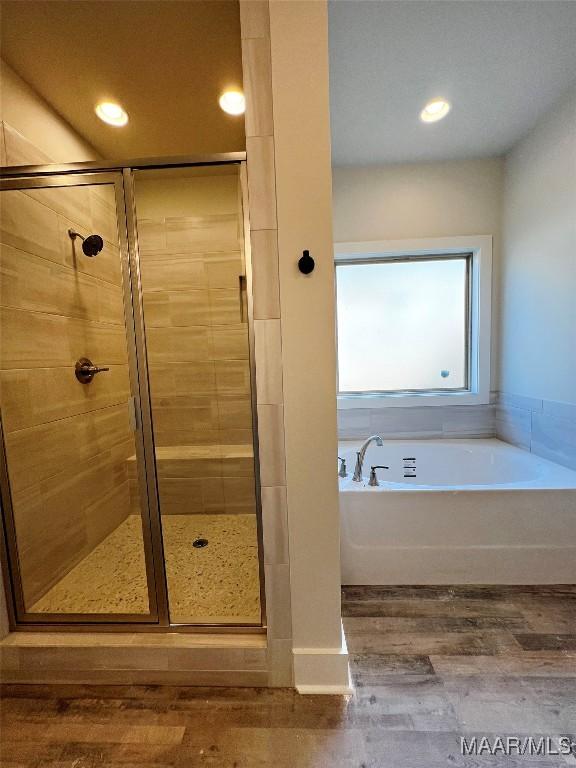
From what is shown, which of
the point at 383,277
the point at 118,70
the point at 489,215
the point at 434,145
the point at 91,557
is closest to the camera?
the point at 118,70

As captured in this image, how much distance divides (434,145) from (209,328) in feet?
6.46

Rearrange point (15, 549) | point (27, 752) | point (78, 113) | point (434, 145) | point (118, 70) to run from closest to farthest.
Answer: point (27, 752), point (15, 549), point (118, 70), point (78, 113), point (434, 145)

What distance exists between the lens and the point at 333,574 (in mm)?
1077

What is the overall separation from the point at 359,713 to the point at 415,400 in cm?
185

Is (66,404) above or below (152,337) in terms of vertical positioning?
below

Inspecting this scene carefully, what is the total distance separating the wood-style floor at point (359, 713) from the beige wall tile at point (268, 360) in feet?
3.56

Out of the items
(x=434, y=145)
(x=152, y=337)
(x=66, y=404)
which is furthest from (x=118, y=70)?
(x=434, y=145)

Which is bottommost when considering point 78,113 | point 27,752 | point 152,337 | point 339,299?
point 27,752

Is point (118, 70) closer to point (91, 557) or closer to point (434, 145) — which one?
point (434, 145)

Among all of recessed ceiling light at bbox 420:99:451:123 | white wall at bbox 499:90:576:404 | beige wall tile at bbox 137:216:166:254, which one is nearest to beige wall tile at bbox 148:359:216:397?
beige wall tile at bbox 137:216:166:254

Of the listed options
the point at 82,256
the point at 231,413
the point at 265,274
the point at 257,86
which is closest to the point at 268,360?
the point at 265,274

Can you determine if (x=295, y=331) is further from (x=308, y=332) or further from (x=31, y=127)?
(x=31, y=127)

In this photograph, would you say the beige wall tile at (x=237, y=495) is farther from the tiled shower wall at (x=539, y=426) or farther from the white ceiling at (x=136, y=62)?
the white ceiling at (x=136, y=62)

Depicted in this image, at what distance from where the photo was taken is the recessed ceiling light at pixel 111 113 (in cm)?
158
